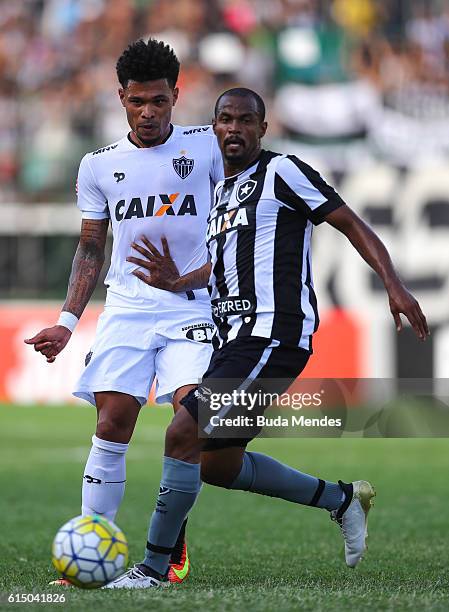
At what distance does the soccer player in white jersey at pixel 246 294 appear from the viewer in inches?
203

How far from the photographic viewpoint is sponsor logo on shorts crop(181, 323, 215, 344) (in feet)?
19.0

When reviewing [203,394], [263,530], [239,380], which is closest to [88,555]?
[203,394]

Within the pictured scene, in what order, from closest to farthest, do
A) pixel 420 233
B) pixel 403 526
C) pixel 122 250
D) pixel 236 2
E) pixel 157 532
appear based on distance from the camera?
pixel 157 532, pixel 122 250, pixel 403 526, pixel 420 233, pixel 236 2

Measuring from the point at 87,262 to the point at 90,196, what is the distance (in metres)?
0.33

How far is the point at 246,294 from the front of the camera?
5.27 metres

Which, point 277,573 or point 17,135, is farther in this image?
point 17,135

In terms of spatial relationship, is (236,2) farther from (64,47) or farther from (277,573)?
(277,573)

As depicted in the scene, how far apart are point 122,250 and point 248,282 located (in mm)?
900

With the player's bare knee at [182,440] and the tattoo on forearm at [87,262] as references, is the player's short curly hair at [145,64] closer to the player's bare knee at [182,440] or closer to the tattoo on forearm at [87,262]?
the tattoo on forearm at [87,262]

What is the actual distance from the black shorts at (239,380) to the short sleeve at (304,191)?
23.2 inches

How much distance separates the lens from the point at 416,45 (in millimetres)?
19922

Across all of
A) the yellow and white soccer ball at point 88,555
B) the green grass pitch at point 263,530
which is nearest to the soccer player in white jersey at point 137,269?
the green grass pitch at point 263,530

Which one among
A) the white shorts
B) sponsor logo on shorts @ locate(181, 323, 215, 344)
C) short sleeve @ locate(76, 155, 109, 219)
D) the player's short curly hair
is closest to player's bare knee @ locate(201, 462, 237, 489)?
the white shorts

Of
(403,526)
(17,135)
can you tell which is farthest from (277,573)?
(17,135)
